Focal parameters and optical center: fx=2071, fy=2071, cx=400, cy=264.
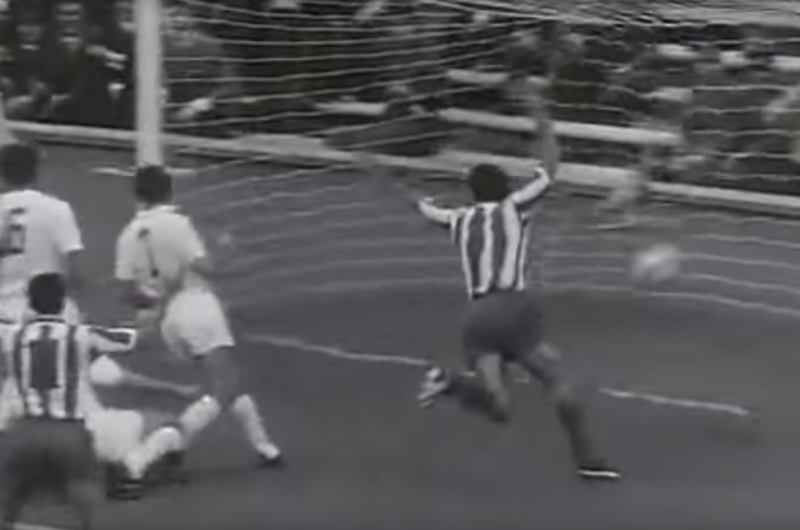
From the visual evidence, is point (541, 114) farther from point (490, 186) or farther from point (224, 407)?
point (224, 407)

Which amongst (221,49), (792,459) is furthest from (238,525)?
(221,49)

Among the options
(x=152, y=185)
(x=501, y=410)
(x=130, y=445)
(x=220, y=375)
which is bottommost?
(x=501, y=410)

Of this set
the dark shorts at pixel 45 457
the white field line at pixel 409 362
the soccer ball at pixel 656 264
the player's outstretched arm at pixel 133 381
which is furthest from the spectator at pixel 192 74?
the dark shorts at pixel 45 457

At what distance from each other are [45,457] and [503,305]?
2.59 metres

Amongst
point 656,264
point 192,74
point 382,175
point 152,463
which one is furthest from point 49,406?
point 656,264

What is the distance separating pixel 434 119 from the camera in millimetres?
12727

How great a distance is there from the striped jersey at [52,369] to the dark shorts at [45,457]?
48mm

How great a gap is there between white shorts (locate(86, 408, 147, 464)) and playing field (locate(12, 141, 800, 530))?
23cm

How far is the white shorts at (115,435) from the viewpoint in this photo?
8.52 meters

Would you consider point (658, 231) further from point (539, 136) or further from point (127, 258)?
point (127, 258)

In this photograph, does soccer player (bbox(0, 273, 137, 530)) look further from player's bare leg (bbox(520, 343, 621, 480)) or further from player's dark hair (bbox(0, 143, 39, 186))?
player's bare leg (bbox(520, 343, 621, 480))

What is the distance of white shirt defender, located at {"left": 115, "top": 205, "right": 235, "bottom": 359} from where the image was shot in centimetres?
909

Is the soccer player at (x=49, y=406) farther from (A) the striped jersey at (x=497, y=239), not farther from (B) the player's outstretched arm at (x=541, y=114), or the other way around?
(B) the player's outstretched arm at (x=541, y=114)

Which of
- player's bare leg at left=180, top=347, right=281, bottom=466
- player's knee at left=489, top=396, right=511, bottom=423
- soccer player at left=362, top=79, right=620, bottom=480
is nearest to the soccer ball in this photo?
player's knee at left=489, top=396, right=511, bottom=423
